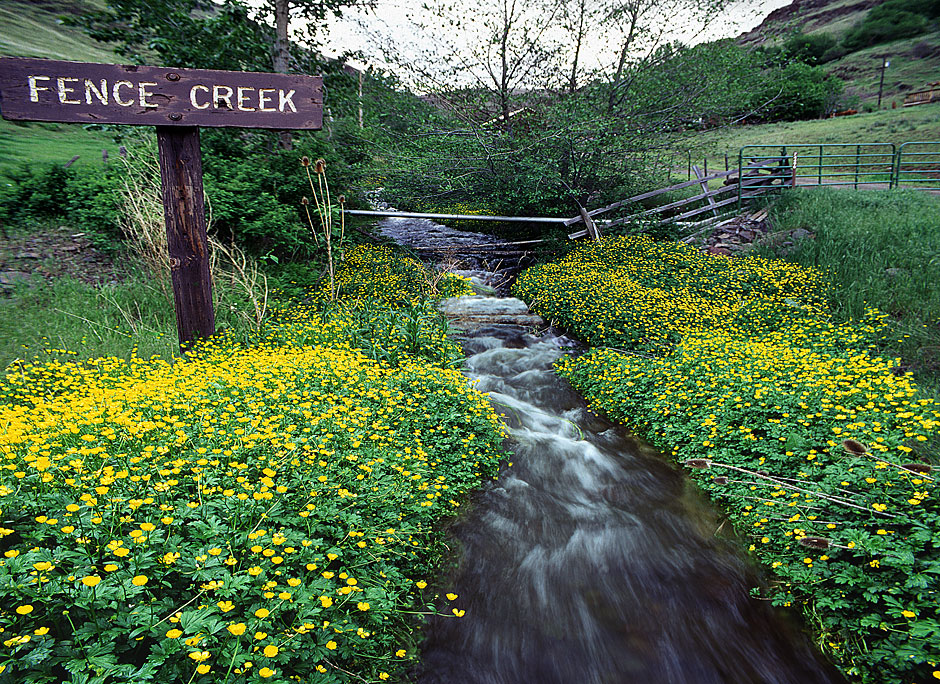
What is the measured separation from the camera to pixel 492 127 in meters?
13.5

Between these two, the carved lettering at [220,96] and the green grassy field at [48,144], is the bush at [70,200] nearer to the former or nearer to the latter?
the carved lettering at [220,96]

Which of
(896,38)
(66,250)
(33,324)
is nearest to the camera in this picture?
(33,324)

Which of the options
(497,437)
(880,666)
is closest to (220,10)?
(497,437)

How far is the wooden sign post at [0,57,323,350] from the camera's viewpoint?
451cm

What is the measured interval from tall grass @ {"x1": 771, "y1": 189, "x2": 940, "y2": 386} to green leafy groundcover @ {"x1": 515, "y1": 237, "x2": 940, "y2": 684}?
38cm

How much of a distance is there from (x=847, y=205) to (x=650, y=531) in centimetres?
1234

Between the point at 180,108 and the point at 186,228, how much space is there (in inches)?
49.3

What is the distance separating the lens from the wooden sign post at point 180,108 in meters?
4.51

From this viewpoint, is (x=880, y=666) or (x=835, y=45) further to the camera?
(x=835, y=45)

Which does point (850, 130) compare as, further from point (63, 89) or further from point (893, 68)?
point (63, 89)

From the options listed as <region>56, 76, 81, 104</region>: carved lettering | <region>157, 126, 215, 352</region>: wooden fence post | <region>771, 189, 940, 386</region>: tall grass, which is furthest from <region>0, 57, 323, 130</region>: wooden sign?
<region>771, 189, 940, 386</region>: tall grass

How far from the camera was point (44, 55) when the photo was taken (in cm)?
4212

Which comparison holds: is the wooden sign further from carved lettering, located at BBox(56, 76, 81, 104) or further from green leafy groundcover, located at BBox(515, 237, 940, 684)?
green leafy groundcover, located at BBox(515, 237, 940, 684)

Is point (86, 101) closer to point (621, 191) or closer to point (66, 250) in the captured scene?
point (66, 250)
